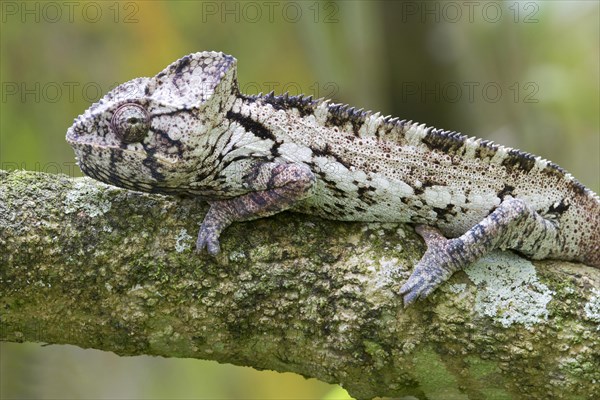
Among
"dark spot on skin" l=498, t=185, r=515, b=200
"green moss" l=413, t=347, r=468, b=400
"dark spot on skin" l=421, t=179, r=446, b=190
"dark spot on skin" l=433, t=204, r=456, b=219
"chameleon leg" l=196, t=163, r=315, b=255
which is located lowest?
"green moss" l=413, t=347, r=468, b=400

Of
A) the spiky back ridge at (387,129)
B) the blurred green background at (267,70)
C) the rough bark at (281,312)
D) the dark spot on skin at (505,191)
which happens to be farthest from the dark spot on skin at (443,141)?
the blurred green background at (267,70)

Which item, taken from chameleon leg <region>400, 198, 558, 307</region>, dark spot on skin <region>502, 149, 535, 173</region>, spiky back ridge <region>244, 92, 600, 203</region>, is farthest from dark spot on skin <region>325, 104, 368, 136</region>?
dark spot on skin <region>502, 149, 535, 173</region>

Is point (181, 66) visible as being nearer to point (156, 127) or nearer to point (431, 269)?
point (156, 127)

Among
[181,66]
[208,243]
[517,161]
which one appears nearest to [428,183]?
[517,161]

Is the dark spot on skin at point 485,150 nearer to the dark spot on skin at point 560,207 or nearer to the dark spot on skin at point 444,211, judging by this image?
the dark spot on skin at point 444,211

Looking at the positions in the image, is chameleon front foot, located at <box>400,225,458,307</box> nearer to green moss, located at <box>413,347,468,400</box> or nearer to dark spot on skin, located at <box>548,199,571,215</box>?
green moss, located at <box>413,347,468,400</box>

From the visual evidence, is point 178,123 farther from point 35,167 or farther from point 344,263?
point 35,167
